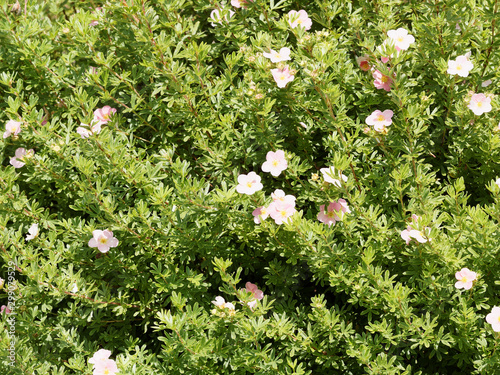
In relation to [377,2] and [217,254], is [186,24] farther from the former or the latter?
[217,254]

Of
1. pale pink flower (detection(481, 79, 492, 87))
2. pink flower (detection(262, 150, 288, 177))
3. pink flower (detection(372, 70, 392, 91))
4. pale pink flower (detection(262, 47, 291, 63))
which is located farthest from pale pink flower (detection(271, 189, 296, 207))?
pale pink flower (detection(481, 79, 492, 87))

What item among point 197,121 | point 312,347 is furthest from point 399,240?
point 197,121

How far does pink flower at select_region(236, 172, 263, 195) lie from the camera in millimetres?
2369

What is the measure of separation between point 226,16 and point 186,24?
0.77ft

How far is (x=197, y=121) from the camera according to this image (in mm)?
2824

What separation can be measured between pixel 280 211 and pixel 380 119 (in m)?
0.67

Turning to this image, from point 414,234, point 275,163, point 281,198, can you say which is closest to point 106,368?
point 281,198

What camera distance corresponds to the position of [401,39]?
2561 millimetres

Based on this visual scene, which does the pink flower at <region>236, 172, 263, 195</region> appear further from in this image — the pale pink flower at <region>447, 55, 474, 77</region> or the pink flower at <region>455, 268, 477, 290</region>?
the pale pink flower at <region>447, 55, 474, 77</region>

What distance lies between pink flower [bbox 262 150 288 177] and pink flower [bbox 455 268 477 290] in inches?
35.8

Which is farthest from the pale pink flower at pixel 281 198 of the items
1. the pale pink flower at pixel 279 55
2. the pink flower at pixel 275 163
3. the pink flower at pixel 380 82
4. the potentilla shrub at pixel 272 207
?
the pink flower at pixel 380 82

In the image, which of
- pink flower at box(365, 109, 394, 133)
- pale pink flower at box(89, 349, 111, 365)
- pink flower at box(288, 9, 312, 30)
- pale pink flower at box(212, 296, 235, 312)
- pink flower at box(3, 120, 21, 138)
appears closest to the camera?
pale pink flower at box(212, 296, 235, 312)

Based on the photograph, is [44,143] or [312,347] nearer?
[312,347]

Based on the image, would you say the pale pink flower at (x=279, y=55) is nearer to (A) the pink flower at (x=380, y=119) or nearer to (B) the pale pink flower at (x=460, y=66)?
(A) the pink flower at (x=380, y=119)
